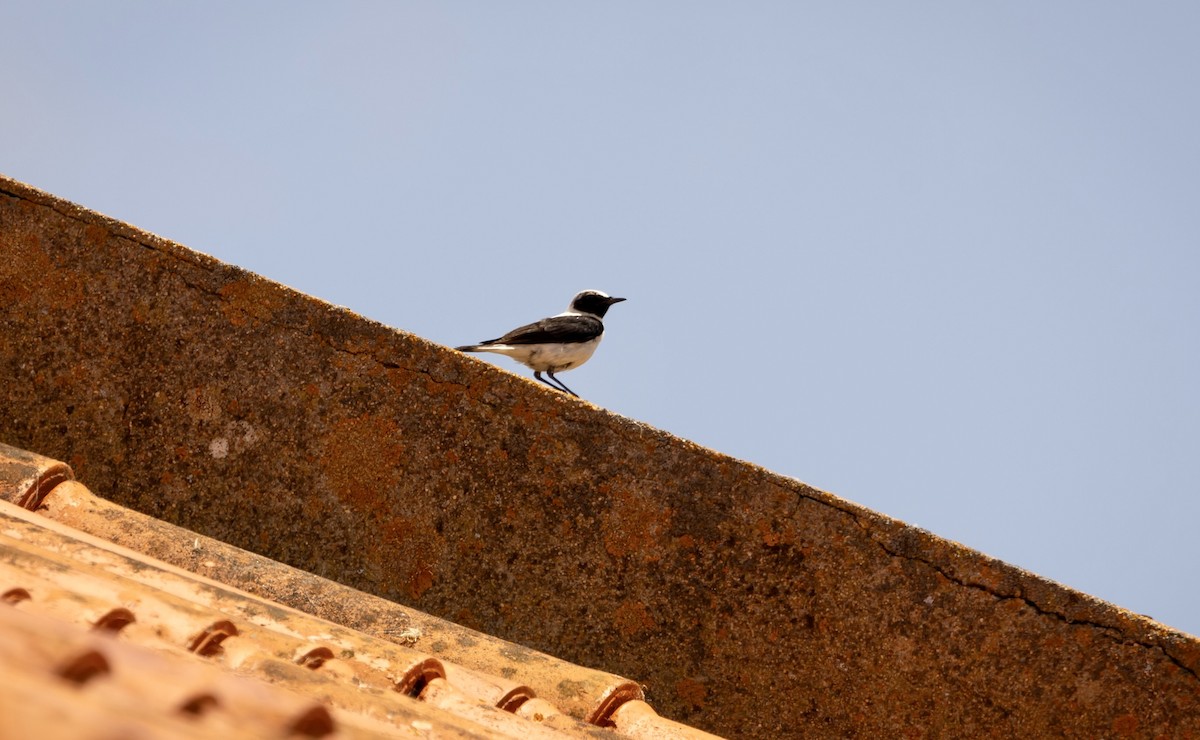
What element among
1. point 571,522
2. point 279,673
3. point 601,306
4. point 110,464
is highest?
point 601,306

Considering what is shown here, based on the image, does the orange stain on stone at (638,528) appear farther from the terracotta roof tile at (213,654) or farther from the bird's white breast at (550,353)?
the bird's white breast at (550,353)

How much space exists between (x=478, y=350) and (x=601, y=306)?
71.0 inches

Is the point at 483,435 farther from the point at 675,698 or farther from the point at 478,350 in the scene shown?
the point at 478,350

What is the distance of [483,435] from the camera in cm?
344

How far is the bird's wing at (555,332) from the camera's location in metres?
7.16

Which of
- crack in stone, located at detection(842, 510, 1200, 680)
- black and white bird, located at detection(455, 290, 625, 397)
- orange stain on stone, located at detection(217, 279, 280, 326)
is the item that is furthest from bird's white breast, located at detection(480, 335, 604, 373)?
crack in stone, located at detection(842, 510, 1200, 680)

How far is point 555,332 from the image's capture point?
7.27m

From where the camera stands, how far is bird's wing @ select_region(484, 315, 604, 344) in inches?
282

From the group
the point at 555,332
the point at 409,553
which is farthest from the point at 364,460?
the point at 555,332

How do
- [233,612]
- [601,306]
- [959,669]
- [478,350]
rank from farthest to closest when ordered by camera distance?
[601,306] → [478,350] → [959,669] → [233,612]

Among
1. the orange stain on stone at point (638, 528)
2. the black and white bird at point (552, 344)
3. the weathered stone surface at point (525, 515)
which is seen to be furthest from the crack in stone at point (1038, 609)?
the black and white bird at point (552, 344)

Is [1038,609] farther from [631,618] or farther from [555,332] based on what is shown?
[555,332]

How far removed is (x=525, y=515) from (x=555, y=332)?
3.96m

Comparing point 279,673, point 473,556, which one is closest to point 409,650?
point 279,673
